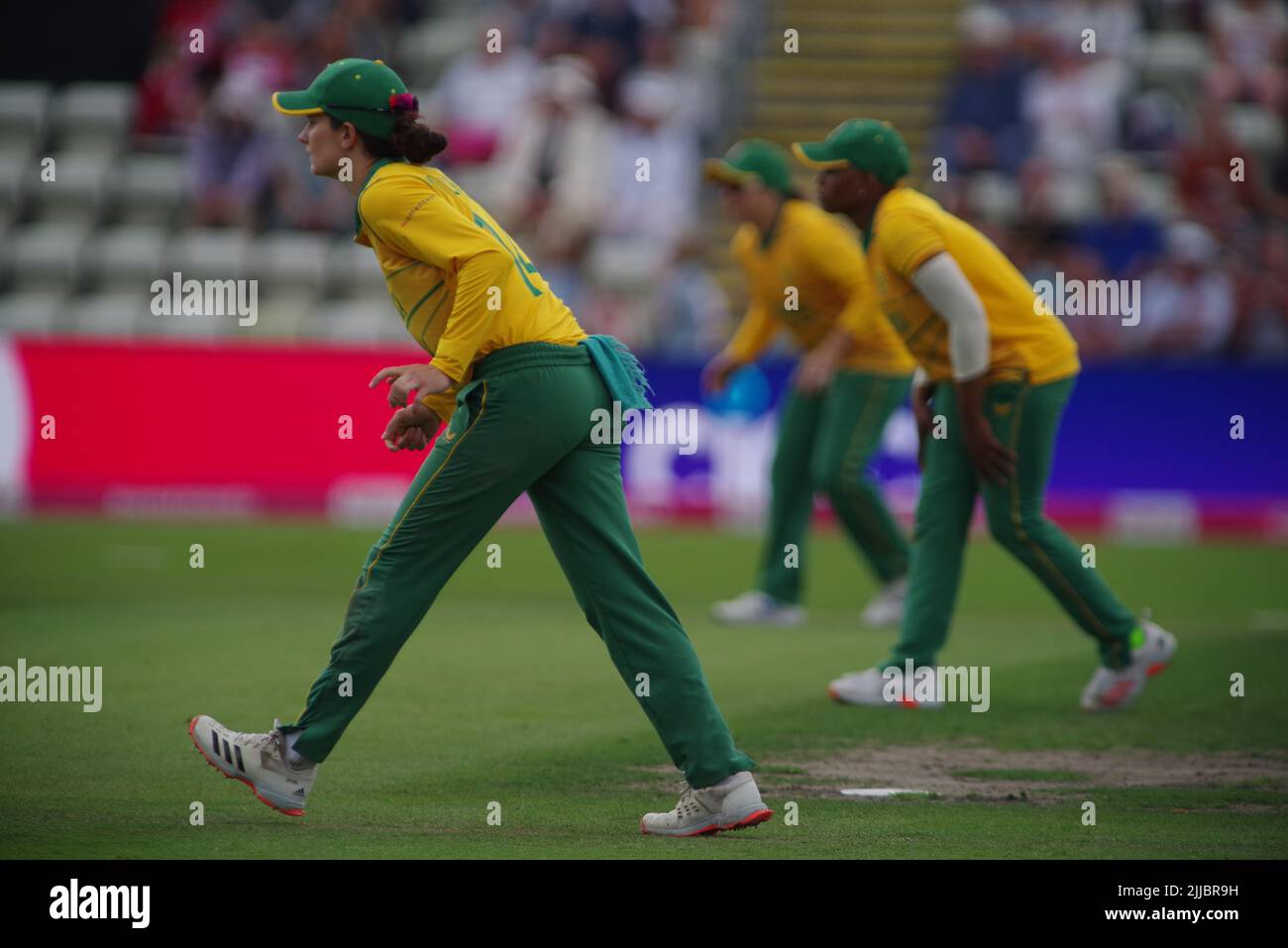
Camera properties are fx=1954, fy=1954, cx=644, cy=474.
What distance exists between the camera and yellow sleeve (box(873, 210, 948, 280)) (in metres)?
8.37

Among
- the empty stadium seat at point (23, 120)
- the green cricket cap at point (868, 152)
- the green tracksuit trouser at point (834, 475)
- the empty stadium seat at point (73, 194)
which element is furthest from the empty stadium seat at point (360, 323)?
the green cricket cap at point (868, 152)

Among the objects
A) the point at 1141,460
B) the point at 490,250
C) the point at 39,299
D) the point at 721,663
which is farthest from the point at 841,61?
the point at 490,250

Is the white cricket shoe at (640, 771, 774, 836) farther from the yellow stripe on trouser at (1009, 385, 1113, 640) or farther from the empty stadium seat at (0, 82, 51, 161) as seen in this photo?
the empty stadium seat at (0, 82, 51, 161)

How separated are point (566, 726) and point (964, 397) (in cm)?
226

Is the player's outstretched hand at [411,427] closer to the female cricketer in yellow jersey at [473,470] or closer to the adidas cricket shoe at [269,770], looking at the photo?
the female cricketer in yellow jersey at [473,470]

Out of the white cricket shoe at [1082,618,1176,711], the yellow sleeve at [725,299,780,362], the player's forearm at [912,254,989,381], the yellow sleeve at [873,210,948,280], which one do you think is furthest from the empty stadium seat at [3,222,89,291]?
the white cricket shoe at [1082,618,1176,711]

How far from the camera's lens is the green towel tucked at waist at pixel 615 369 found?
653cm

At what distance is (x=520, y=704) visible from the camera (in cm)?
902

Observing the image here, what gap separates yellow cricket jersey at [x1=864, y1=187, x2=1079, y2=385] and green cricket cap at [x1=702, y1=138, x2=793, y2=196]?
119 inches

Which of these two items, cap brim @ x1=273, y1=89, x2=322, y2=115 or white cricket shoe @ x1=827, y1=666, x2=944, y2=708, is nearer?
cap brim @ x1=273, y1=89, x2=322, y2=115

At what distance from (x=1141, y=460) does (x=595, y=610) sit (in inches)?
482

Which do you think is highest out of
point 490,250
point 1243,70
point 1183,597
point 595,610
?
point 1243,70

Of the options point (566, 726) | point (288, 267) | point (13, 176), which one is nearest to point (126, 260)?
point (288, 267)

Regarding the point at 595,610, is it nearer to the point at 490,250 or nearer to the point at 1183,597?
the point at 490,250
